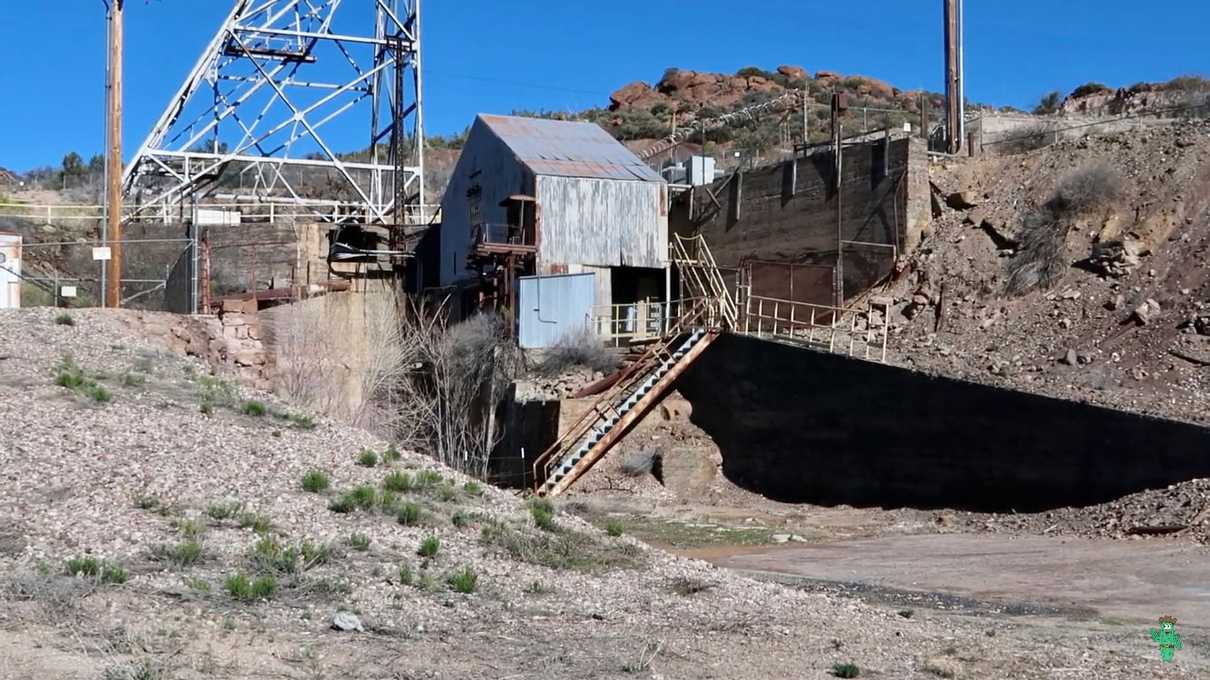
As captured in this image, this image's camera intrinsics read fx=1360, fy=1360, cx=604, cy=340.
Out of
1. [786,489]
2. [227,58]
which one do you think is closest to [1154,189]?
[786,489]

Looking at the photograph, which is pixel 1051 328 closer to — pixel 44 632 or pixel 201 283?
pixel 201 283

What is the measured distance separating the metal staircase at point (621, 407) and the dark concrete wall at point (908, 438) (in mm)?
656

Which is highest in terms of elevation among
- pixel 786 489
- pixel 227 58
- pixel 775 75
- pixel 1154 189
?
pixel 775 75

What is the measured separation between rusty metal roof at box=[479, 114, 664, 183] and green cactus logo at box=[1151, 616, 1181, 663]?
27380 millimetres

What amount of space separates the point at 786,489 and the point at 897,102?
57.8 meters

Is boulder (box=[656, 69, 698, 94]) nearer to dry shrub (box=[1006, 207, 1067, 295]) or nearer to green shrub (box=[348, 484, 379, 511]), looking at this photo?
dry shrub (box=[1006, 207, 1067, 295])

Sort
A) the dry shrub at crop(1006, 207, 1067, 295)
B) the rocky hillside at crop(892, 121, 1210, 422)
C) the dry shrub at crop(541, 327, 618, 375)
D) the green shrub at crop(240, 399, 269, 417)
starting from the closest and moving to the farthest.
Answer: the green shrub at crop(240, 399, 269, 417)
the rocky hillside at crop(892, 121, 1210, 422)
the dry shrub at crop(1006, 207, 1067, 295)
the dry shrub at crop(541, 327, 618, 375)

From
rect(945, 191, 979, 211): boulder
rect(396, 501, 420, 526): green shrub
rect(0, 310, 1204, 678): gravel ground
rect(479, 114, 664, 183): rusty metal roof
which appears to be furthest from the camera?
rect(479, 114, 664, 183): rusty metal roof

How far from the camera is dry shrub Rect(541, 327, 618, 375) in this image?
36812 millimetres

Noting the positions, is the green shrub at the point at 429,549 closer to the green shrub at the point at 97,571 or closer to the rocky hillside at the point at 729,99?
the green shrub at the point at 97,571

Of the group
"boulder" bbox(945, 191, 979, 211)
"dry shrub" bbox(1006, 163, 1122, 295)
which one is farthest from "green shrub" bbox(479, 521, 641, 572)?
"boulder" bbox(945, 191, 979, 211)

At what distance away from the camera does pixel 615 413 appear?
3341 centimetres

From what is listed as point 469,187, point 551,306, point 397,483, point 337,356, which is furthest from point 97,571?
point 469,187

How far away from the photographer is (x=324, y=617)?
1217 centimetres
